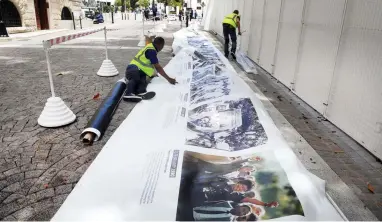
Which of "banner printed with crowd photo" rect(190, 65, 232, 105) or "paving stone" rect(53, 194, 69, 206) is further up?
"banner printed with crowd photo" rect(190, 65, 232, 105)

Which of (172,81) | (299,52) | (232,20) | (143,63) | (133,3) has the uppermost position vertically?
(133,3)

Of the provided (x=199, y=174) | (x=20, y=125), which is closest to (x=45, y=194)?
(x=199, y=174)

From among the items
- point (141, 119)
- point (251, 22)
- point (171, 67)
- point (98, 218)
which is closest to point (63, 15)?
point (251, 22)

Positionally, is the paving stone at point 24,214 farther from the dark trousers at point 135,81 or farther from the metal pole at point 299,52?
the metal pole at point 299,52

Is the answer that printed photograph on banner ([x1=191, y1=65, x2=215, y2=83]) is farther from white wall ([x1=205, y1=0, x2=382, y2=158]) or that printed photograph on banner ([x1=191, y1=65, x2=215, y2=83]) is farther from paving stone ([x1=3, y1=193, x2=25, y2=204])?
paving stone ([x1=3, y1=193, x2=25, y2=204])

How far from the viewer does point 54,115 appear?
3543 mm

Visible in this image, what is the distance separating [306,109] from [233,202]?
2919 millimetres

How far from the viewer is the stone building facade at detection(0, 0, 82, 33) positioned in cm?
1593

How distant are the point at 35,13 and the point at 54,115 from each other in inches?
681

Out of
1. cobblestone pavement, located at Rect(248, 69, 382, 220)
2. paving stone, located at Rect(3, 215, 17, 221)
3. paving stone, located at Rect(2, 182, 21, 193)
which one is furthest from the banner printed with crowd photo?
paving stone, located at Rect(3, 215, 17, 221)

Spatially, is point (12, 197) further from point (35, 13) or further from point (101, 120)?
point (35, 13)

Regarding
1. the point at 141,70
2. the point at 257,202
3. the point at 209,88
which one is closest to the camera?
the point at 257,202

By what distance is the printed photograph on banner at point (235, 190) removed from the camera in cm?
182

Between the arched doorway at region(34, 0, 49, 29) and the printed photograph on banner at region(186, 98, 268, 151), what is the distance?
60.0ft
